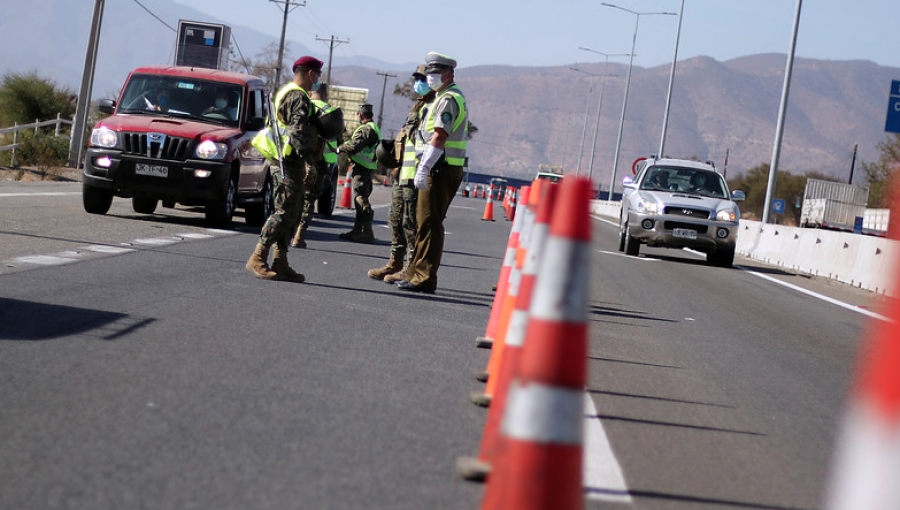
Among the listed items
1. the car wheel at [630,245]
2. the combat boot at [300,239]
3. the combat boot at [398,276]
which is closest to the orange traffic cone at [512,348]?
the combat boot at [398,276]

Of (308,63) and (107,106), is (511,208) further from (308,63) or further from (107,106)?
(308,63)

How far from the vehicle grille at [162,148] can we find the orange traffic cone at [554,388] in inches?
495

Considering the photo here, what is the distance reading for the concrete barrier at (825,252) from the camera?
58.8 feet

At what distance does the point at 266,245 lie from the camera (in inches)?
403

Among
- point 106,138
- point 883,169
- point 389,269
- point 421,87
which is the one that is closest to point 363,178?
point 106,138

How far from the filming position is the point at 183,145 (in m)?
15.1

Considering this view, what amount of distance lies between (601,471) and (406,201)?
6258mm

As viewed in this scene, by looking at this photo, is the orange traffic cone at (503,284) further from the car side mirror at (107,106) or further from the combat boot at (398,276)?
the car side mirror at (107,106)

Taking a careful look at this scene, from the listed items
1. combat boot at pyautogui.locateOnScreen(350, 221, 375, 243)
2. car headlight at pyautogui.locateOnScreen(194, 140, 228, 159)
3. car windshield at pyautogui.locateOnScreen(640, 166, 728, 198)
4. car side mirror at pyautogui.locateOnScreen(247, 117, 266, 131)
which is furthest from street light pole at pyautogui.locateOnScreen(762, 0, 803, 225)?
car headlight at pyautogui.locateOnScreen(194, 140, 228, 159)

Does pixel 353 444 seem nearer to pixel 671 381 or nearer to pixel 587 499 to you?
pixel 587 499

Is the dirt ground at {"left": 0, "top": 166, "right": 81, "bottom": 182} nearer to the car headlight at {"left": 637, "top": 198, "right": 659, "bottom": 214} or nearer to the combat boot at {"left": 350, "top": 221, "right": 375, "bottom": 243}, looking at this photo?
the combat boot at {"left": 350, "top": 221, "right": 375, "bottom": 243}

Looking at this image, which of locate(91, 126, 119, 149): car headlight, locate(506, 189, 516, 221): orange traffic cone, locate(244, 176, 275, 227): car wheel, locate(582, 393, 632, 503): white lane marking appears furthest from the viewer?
locate(506, 189, 516, 221): orange traffic cone

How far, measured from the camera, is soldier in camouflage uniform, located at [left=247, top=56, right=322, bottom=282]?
1004 cm

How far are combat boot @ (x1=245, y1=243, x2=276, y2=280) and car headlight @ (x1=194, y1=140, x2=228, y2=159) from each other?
519 centimetres
